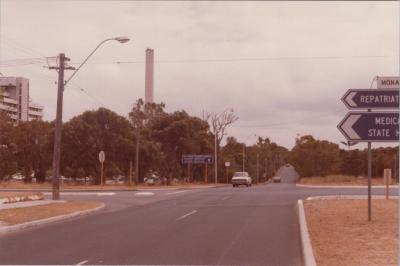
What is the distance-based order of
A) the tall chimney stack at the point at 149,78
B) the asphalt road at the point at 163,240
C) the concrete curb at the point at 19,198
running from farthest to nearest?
1. the tall chimney stack at the point at 149,78
2. the concrete curb at the point at 19,198
3. the asphalt road at the point at 163,240

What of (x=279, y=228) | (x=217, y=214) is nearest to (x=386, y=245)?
(x=279, y=228)

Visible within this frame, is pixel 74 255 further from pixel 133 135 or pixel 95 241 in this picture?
pixel 133 135

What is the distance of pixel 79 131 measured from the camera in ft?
175

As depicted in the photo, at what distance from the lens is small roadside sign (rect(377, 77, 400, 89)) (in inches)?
580

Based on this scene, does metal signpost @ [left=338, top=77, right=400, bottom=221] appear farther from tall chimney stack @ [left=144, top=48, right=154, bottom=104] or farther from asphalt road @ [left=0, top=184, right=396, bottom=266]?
tall chimney stack @ [left=144, top=48, right=154, bottom=104]

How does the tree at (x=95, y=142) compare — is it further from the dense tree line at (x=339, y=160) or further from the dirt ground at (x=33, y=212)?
the dense tree line at (x=339, y=160)

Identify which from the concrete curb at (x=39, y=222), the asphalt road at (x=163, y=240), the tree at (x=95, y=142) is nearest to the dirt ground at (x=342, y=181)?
the tree at (x=95, y=142)

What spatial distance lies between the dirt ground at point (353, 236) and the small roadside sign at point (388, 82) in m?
3.59

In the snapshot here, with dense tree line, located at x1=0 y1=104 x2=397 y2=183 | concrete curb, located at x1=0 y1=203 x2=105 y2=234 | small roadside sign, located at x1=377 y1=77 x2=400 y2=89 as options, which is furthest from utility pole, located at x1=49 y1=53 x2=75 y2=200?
small roadside sign, located at x1=377 y1=77 x2=400 y2=89

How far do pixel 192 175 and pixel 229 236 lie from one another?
187 ft

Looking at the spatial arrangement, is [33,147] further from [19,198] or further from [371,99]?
[371,99]

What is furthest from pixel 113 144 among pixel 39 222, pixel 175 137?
pixel 39 222

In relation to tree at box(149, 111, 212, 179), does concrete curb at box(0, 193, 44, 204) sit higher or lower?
lower

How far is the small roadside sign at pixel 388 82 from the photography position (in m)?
14.7
